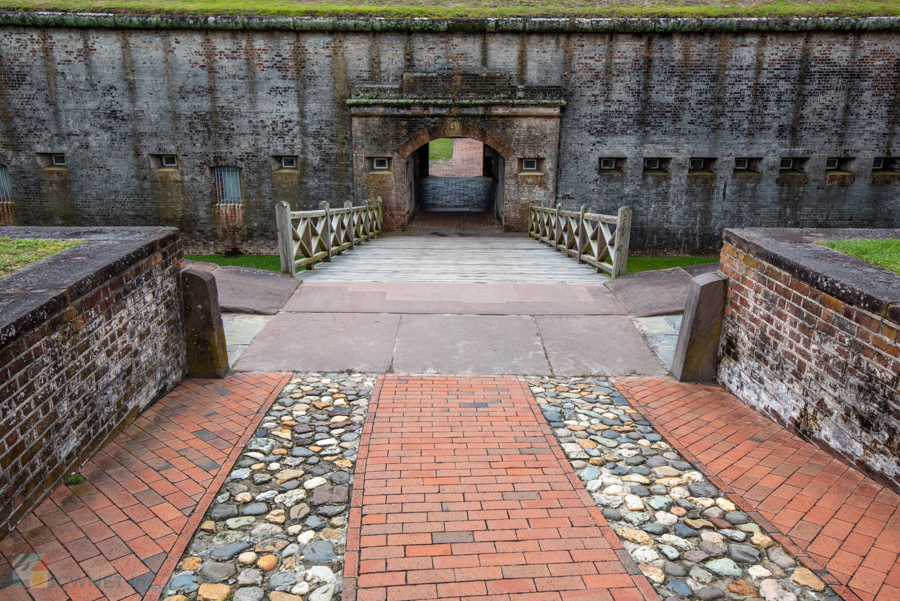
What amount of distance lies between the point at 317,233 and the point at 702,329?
632cm

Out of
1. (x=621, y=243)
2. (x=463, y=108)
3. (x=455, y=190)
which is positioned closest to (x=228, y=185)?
(x=463, y=108)

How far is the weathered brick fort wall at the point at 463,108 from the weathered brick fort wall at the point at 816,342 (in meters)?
10.2

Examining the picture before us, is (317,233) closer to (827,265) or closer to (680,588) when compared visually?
(827,265)

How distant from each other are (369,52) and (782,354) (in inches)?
500

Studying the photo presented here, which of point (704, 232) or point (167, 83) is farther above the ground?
point (167, 83)

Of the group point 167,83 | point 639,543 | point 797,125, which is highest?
point 167,83

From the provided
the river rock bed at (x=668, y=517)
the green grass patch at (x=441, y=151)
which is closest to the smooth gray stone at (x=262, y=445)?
the river rock bed at (x=668, y=517)

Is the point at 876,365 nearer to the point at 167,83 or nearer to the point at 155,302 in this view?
the point at 155,302

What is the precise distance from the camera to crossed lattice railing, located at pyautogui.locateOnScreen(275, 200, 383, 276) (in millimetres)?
8148

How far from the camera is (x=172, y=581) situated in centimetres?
275

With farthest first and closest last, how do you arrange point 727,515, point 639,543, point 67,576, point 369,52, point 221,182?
point 221,182
point 369,52
point 727,515
point 639,543
point 67,576

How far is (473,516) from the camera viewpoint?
129 inches

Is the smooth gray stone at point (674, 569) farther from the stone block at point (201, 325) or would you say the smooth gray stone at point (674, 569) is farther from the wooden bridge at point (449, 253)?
the wooden bridge at point (449, 253)

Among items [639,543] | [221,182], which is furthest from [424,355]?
[221,182]
